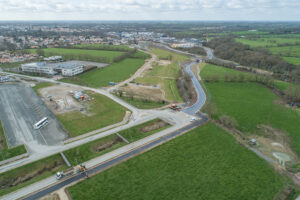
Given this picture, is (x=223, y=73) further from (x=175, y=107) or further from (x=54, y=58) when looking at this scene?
(x=54, y=58)

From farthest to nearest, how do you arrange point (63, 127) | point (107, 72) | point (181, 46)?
point (181, 46), point (107, 72), point (63, 127)

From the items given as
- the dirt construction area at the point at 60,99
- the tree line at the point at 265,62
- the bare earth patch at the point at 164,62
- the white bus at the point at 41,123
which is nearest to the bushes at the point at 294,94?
the tree line at the point at 265,62

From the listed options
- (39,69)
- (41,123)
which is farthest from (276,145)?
(39,69)

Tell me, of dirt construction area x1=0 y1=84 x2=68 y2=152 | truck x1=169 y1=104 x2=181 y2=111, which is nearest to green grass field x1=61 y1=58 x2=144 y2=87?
dirt construction area x1=0 y1=84 x2=68 y2=152

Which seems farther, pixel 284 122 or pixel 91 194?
pixel 284 122

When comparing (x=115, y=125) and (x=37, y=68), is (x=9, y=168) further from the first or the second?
(x=37, y=68)

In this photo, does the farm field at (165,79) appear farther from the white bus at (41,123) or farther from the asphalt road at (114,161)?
→ the white bus at (41,123)

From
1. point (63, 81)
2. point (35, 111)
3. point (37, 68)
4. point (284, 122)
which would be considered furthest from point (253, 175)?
point (37, 68)

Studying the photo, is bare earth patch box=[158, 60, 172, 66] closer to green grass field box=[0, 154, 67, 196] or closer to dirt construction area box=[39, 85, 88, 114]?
dirt construction area box=[39, 85, 88, 114]
